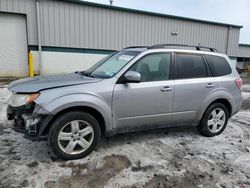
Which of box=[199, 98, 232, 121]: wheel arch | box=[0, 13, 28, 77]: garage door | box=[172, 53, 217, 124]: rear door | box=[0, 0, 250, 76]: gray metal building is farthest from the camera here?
box=[0, 0, 250, 76]: gray metal building

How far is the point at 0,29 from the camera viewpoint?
1300cm

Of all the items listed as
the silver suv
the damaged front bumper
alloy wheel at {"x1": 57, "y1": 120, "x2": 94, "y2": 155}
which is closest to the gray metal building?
the silver suv

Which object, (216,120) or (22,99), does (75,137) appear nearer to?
(22,99)

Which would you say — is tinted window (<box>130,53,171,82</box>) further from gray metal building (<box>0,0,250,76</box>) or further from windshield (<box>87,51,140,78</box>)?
gray metal building (<box>0,0,250,76</box>)

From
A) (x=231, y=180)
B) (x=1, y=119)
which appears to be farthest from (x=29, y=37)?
(x=231, y=180)

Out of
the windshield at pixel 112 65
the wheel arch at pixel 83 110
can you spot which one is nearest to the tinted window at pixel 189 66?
the windshield at pixel 112 65

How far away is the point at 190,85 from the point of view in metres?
4.20

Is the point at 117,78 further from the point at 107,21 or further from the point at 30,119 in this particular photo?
the point at 107,21

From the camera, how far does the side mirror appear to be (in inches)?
140

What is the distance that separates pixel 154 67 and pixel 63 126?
6.13 feet

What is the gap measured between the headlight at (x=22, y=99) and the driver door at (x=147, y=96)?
120 cm

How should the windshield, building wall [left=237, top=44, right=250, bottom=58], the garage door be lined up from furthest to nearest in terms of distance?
building wall [left=237, top=44, right=250, bottom=58] < the garage door < the windshield

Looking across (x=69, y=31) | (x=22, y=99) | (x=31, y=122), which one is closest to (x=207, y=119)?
(x=31, y=122)

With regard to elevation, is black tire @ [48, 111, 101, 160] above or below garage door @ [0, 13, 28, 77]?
below
